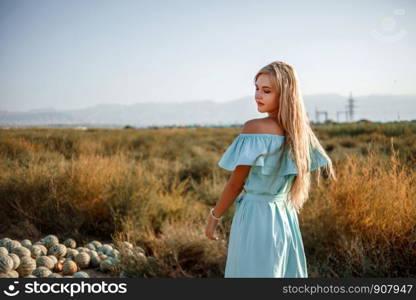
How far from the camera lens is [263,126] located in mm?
2258

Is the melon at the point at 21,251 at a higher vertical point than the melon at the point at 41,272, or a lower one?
higher

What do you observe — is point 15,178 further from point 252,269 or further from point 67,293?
point 252,269

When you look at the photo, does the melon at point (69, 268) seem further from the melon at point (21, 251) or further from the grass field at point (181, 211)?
the grass field at point (181, 211)

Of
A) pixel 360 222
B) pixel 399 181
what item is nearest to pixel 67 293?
pixel 360 222

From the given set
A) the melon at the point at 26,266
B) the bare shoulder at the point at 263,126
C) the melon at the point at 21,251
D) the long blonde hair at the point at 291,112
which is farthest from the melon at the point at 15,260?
the long blonde hair at the point at 291,112

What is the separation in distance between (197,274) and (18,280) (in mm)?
1833

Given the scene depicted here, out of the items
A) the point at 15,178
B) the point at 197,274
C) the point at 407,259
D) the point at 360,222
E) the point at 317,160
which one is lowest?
the point at 197,274

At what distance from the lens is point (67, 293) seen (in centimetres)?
320

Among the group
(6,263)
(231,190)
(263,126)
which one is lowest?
(6,263)

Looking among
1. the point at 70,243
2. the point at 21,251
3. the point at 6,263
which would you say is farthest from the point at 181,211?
the point at 6,263

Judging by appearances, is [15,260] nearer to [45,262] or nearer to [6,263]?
[6,263]

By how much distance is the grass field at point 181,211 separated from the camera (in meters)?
4.05

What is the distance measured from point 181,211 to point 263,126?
13.8 feet

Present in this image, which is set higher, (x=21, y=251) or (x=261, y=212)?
(x=261, y=212)
